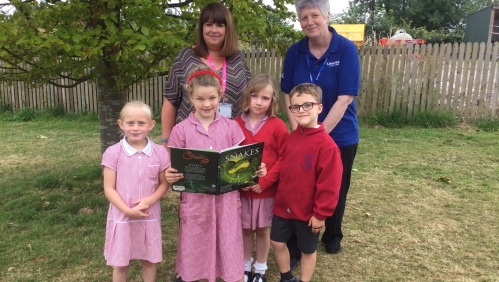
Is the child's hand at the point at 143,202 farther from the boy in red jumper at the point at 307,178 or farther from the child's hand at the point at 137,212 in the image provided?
the boy in red jumper at the point at 307,178

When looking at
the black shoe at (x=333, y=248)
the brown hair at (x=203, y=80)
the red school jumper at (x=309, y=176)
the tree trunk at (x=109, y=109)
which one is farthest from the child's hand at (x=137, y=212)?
the tree trunk at (x=109, y=109)

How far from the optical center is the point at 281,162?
2.79m

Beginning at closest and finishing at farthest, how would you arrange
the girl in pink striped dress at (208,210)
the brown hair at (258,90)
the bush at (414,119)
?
the girl in pink striped dress at (208,210)
the brown hair at (258,90)
the bush at (414,119)

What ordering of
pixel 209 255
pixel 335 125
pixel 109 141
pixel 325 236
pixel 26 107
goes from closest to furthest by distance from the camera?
pixel 209 255 → pixel 335 125 → pixel 325 236 → pixel 109 141 → pixel 26 107

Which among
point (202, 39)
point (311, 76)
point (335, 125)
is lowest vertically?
point (335, 125)

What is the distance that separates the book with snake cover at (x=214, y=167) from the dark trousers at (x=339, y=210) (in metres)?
1.09

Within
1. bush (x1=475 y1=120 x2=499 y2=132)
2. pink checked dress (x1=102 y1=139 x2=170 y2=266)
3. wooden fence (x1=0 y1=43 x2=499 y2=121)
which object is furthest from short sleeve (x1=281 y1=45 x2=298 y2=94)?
bush (x1=475 y1=120 x2=499 y2=132)

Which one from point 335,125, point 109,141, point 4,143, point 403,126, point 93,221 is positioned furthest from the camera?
point 403,126

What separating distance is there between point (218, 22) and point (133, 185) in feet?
4.07

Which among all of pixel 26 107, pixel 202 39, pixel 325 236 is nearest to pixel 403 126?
pixel 325 236

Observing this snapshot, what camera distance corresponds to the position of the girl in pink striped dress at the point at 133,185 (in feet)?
8.07

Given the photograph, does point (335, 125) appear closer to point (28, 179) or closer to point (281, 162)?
point (281, 162)

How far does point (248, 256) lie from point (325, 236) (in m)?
0.90

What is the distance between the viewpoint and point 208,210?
103 inches
